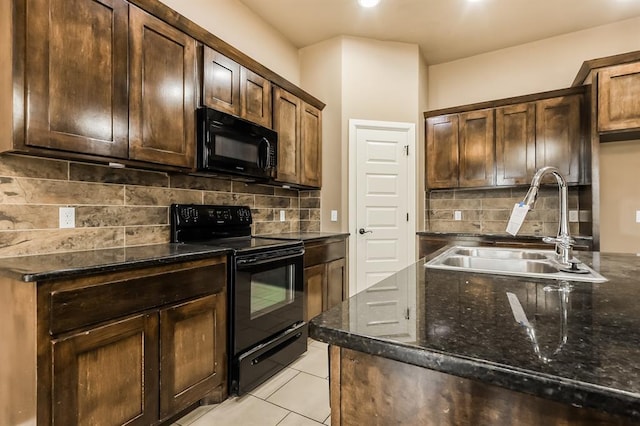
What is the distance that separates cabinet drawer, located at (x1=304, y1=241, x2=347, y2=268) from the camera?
291 centimetres

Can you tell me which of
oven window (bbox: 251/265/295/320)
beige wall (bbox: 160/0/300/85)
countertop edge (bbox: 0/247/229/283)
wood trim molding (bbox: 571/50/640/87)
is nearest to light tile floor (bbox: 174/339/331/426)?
oven window (bbox: 251/265/295/320)

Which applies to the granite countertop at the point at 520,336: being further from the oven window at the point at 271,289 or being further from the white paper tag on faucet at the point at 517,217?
the oven window at the point at 271,289

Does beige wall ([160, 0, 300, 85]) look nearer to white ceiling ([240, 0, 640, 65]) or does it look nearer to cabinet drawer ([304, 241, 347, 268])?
white ceiling ([240, 0, 640, 65])

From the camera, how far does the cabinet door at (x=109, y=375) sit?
1.33 m

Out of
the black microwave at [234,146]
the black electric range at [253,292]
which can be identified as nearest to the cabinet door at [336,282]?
the black electric range at [253,292]

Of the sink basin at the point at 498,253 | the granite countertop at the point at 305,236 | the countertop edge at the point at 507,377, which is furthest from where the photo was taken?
the granite countertop at the point at 305,236

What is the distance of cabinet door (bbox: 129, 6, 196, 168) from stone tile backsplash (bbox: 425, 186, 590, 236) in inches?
121

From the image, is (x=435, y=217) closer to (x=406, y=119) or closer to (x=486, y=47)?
(x=406, y=119)

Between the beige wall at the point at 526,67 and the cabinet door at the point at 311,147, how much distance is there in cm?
172

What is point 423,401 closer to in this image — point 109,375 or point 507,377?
point 507,377

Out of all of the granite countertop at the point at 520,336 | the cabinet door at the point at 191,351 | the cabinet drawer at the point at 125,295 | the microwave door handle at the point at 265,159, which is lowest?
the cabinet door at the point at 191,351

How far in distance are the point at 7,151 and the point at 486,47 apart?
4.43 meters

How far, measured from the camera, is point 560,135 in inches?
133

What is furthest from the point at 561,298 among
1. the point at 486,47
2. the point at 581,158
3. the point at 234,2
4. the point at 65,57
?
the point at 486,47
